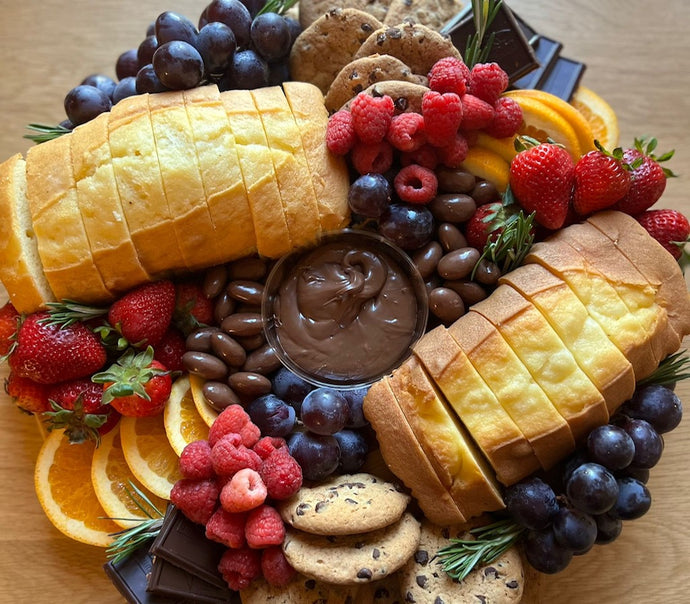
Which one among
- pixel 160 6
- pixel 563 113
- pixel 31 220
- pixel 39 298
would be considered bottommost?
pixel 39 298

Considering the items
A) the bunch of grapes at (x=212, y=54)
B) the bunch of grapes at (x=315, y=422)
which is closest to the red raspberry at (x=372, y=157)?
the bunch of grapes at (x=212, y=54)

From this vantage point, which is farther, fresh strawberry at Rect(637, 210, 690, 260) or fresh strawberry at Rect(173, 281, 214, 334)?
fresh strawberry at Rect(173, 281, 214, 334)

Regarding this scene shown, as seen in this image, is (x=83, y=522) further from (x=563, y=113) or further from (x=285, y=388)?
(x=563, y=113)

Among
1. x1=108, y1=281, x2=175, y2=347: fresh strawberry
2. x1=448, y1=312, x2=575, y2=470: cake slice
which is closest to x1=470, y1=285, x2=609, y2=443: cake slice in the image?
x1=448, y1=312, x2=575, y2=470: cake slice

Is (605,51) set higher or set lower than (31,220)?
higher

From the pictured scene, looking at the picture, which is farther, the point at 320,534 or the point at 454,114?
the point at 454,114

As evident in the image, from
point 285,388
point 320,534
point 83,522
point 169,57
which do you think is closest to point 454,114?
point 169,57

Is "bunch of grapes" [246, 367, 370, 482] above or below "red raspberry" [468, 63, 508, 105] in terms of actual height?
below

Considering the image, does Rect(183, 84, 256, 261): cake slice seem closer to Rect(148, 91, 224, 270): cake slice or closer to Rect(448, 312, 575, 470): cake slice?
Rect(148, 91, 224, 270): cake slice
